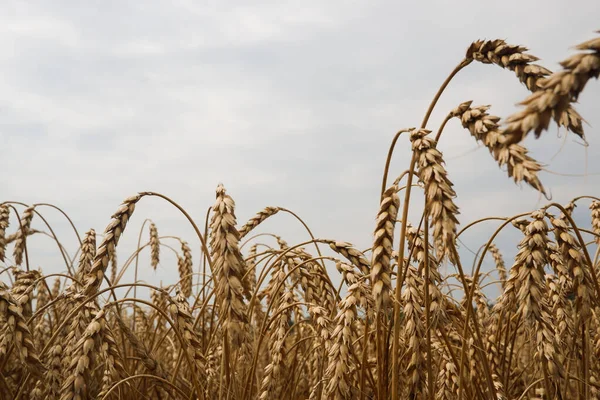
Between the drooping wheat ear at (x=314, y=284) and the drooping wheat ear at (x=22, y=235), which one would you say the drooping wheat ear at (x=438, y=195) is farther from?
the drooping wheat ear at (x=22, y=235)

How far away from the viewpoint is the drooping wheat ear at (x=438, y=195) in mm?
1712

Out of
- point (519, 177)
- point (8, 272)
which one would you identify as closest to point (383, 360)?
point (519, 177)

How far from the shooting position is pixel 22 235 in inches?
174

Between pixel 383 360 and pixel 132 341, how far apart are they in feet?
4.12

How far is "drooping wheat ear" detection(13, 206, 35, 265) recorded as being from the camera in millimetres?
4449

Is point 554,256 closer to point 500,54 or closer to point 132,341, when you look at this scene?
point 500,54

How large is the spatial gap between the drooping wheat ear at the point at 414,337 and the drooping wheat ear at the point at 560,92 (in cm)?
131

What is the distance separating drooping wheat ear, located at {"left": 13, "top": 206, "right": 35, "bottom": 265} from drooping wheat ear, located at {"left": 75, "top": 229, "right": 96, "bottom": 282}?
1067 millimetres

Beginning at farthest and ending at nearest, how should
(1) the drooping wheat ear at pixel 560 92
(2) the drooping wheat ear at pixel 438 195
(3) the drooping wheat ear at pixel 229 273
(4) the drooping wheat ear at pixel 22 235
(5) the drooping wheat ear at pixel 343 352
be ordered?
(4) the drooping wheat ear at pixel 22 235 < (5) the drooping wheat ear at pixel 343 352 < (3) the drooping wheat ear at pixel 229 273 < (2) the drooping wheat ear at pixel 438 195 < (1) the drooping wheat ear at pixel 560 92

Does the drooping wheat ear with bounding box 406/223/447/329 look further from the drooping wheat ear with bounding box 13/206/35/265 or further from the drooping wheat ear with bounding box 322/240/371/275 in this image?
the drooping wheat ear with bounding box 13/206/35/265

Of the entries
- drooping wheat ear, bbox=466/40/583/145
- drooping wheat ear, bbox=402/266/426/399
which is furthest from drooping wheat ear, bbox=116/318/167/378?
drooping wheat ear, bbox=466/40/583/145

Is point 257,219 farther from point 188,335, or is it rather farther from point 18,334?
point 18,334

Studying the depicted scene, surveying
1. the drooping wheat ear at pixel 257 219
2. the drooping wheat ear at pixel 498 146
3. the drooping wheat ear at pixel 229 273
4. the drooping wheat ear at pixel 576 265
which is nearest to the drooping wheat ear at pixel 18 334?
the drooping wheat ear at pixel 229 273

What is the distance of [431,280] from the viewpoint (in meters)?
2.33
